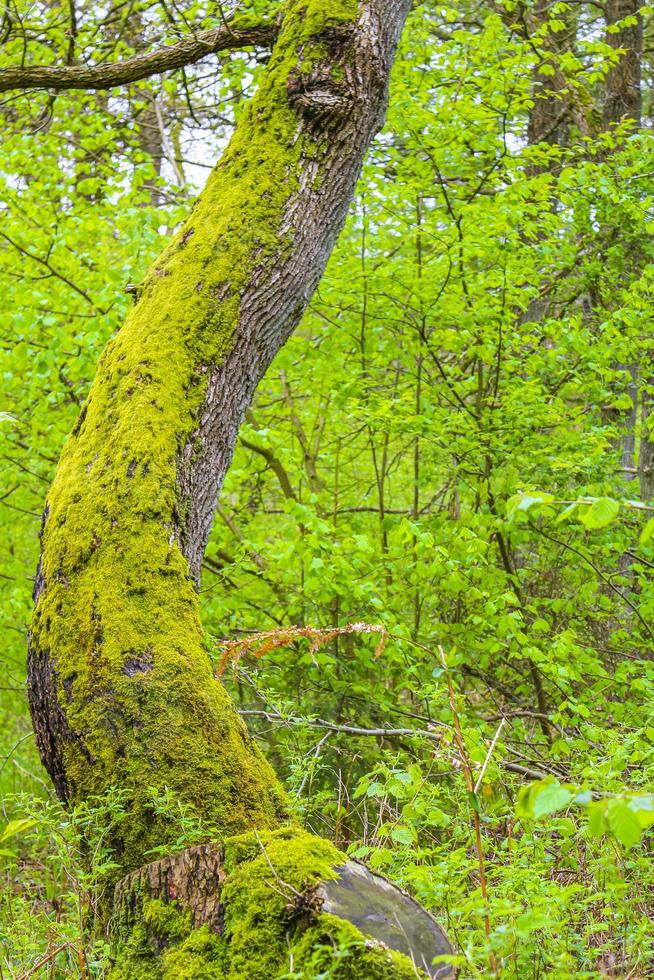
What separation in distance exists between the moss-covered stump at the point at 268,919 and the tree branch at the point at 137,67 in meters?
3.56

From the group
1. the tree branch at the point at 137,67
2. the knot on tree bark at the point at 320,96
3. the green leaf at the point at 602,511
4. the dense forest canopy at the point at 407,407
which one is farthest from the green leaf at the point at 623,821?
the tree branch at the point at 137,67

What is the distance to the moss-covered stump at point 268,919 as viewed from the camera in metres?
1.70

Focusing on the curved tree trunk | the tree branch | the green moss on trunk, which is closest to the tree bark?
the tree branch

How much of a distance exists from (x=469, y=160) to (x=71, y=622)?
4.43 metres

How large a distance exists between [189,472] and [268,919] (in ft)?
4.84

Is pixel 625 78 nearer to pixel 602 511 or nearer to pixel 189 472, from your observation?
pixel 189 472

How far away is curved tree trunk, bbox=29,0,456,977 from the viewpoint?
224 centimetres

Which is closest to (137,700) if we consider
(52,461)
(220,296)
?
(220,296)

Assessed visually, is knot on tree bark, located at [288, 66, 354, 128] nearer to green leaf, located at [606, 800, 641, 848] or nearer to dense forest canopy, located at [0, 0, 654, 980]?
dense forest canopy, located at [0, 0, 654, 980]

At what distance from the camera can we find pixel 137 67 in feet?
13.3

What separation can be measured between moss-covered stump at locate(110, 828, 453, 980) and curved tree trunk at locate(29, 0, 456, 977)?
11 mm

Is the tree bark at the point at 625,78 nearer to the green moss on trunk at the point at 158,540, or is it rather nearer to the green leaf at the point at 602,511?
the green moss on trunk at the point at 158,540

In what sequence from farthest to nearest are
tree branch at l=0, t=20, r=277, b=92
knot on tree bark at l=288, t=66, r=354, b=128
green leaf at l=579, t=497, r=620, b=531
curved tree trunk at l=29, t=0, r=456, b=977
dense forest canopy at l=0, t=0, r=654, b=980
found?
dense forest canopy at l=0, t=0, r=654, b=980 → tree branch at l=0, t=20, r=277, b=92 → knot on tree bark at l=288, t=66, r=354, b=128 → curved tree trunk at l=29, t=0, r=456, b=977 → green leaf at l=579, t=497, r=620, b=531

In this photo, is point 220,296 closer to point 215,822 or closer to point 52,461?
point 215,822
